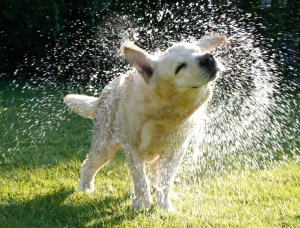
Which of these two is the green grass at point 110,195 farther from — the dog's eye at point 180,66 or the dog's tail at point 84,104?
the dog's eye at point 180,66

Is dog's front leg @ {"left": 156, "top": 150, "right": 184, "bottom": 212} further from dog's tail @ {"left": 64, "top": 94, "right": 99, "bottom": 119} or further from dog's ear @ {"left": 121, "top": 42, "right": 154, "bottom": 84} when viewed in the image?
dog's tail @ {"left": 64, "top": 94, "right": 99, "bottom": 119}

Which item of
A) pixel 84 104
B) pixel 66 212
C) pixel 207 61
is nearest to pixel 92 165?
pixel 84 104

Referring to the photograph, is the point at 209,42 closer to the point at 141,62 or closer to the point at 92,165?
the point at 141,62

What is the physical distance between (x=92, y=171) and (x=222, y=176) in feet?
3.90

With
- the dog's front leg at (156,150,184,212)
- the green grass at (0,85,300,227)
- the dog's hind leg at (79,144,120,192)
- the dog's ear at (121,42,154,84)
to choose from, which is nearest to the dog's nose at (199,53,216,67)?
the dog's ear at (121,42,154,84)

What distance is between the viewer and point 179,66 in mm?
3686

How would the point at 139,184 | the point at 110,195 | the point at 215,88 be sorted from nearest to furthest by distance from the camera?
the point at 139,184 < the point at 110,195 < the point at 215,88

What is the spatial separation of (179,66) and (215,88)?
463 cm

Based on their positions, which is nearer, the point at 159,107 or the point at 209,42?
the point at 159,107

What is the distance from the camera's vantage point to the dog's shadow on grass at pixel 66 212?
11.8 ft

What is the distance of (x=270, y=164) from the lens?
17.7 ft

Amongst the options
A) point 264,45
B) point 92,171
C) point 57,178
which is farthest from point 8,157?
point 264,45

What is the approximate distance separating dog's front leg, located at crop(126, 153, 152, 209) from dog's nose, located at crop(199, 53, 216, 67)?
0.85 m

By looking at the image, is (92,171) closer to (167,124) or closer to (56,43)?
(167,124)
